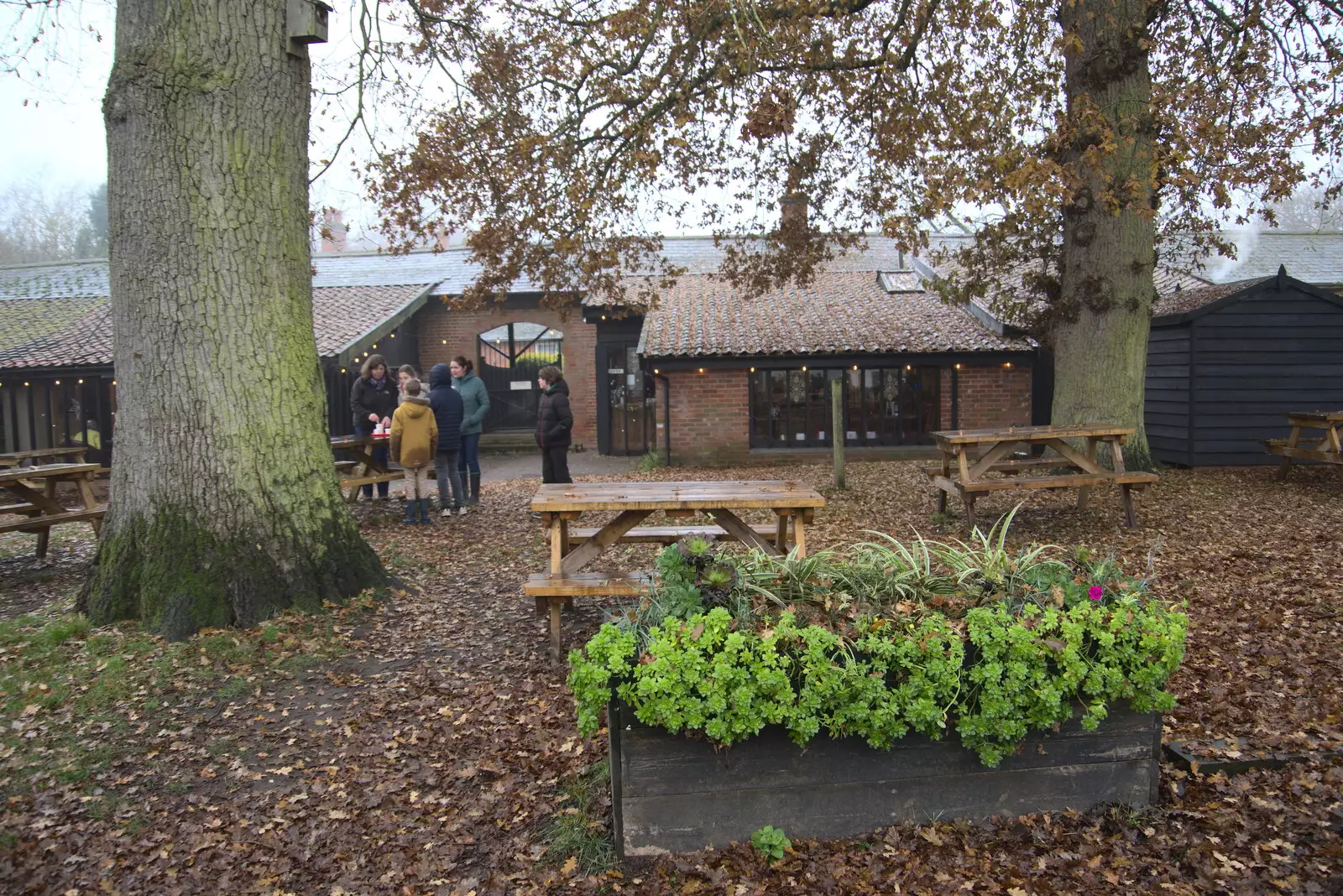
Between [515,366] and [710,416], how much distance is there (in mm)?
7594

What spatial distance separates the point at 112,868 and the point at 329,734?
3.69 ft

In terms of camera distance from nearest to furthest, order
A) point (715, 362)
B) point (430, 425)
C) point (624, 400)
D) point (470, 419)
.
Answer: point (430, 425) < point (470, 419) < point (715, 362) < point (624, 400)

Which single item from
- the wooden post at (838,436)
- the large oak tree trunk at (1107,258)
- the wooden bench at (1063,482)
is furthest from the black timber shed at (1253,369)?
the wooden bench at (1063,482)

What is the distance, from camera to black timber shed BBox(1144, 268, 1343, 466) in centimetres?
1328

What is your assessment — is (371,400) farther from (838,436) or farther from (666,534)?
(666,534)

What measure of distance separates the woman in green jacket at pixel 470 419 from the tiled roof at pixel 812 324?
601cm

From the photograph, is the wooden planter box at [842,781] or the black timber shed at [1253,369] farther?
the black timber shed at [1253,369]

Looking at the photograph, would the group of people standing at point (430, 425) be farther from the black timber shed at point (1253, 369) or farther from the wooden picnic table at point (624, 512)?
the black timber shed at point (1253, 369)

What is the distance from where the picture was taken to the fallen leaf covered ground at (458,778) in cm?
312

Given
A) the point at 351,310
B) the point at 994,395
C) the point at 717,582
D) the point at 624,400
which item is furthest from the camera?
the point at 624,400

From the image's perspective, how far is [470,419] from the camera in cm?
1104

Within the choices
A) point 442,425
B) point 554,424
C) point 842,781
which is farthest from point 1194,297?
point 842,781

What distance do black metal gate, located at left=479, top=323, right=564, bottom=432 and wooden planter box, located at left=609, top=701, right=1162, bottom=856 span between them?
20280mm

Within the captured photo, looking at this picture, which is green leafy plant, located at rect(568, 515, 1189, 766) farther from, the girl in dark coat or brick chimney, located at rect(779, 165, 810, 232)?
brick chimney, located at rect(779, 165, 810, 232)
